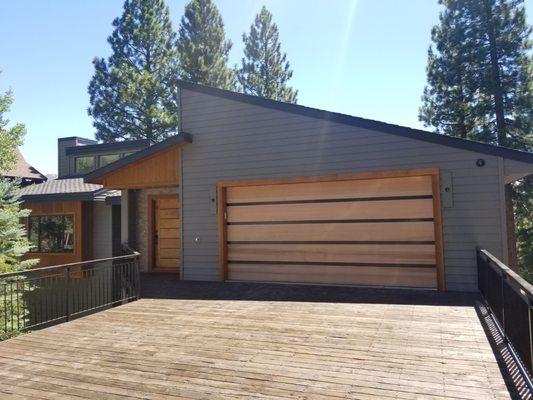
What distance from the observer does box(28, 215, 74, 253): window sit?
13141 mm

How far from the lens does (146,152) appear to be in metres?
9.84

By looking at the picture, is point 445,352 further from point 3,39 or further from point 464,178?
point 3,39

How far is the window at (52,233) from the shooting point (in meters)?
13.1

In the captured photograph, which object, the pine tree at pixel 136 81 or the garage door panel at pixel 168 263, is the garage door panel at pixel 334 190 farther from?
the pine tree at pixel 136 81

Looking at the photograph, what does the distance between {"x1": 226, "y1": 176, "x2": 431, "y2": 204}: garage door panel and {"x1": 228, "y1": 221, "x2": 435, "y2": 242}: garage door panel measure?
595 mm

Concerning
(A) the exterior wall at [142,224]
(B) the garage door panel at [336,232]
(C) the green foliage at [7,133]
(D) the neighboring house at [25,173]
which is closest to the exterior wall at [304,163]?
(B) the garage door panel at [336,232]

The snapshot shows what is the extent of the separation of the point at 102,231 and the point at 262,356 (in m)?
10.5

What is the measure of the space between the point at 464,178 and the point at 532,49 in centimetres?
1423

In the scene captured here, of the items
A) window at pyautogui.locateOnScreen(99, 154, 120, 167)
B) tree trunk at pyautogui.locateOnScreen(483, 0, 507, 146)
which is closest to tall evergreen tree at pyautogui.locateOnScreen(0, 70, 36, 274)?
window at pyautogui.locateOnScreen(99, 154, 120, 167)

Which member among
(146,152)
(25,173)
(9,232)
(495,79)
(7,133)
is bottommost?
(9,232)

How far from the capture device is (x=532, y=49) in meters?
17.3

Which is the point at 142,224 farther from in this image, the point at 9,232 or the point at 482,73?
the point at 482,73

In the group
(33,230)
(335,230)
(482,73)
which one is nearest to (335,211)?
(335,230)

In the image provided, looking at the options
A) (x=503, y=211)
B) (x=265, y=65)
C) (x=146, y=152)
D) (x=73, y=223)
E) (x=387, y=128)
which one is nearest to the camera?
(x=503, y=211)
